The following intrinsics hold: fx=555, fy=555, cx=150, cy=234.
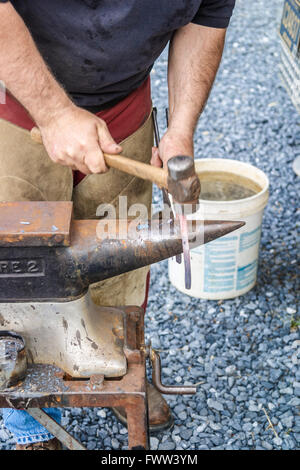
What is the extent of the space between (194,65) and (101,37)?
0.37 meters

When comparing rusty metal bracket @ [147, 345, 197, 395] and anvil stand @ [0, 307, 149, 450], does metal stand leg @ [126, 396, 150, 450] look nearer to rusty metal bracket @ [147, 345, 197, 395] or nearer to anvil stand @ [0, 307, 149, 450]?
anvil stand @ [0, 307, 149, 450]

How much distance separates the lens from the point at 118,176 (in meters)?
1.73

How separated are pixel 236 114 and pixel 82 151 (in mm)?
3065

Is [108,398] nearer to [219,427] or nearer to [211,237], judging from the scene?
[211,237]

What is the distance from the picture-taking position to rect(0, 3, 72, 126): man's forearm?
1.29 m

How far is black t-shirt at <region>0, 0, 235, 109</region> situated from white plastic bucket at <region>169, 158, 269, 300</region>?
0.85 meters

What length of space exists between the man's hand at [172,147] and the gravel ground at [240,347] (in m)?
1.08

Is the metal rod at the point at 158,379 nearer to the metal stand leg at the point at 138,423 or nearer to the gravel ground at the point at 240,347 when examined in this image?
the metal stand leg at the point at 138,423

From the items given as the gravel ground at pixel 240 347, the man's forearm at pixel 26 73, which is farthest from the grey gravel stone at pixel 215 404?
the man's forearm at pixel 26 73

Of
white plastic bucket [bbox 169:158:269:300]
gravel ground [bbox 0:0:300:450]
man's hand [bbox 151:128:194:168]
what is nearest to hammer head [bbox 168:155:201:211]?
man's hand [bbox 151:128:194:168]

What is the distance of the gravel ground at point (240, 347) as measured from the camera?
6.89 ft

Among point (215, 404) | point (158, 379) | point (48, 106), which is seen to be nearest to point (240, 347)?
point (215, 404)

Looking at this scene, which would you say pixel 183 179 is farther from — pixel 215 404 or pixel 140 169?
pixel 215 404
